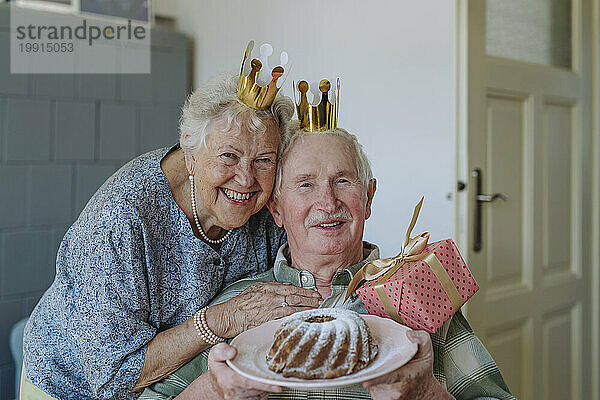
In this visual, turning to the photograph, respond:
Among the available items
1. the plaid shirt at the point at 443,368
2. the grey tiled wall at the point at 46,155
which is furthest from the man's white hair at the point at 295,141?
the grey tiled wall at the point at 46,155

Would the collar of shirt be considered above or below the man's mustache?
below

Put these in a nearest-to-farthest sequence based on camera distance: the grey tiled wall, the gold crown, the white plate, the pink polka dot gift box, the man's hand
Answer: the white plate
the man's hand
the pink polka dot gift box
the gold crown
the grey tiled wall

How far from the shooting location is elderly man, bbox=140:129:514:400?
1.32 metres

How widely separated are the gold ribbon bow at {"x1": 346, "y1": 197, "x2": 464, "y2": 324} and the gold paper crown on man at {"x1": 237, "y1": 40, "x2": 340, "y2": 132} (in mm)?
316

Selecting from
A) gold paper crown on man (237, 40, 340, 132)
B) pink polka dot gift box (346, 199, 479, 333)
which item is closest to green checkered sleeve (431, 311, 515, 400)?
pink polka dot gift box (346, 199, 479, 333)

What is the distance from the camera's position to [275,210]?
153cm

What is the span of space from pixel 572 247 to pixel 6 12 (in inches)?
101

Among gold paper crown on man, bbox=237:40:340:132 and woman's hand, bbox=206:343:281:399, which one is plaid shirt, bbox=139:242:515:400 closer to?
woman's hand, bbox=206:343:281:399

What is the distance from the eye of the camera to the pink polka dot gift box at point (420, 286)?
1.25m

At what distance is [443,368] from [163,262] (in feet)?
2.17

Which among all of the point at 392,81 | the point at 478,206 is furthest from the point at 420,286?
the point at 392,81

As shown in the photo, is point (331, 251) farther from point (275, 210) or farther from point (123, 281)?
point (123, 281)

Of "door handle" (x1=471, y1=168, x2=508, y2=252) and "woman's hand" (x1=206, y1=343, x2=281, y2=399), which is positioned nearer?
"woman's hand" (x1=206, y1=343, x2=281, y2=399)

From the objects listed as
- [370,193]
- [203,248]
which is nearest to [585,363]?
[370,193]
